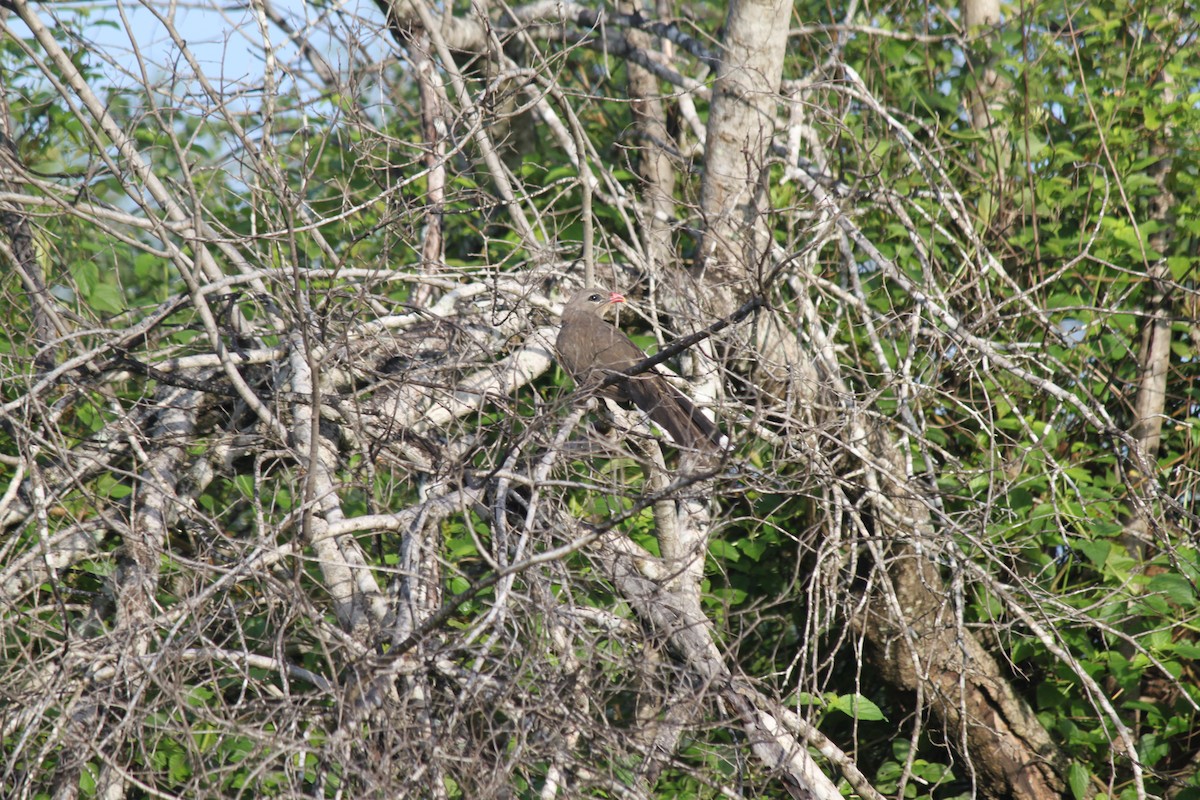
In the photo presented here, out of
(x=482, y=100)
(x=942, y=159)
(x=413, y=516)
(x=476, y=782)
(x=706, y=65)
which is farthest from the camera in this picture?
(x=706, y=65)

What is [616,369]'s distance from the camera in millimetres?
5223

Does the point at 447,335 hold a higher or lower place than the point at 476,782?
higher

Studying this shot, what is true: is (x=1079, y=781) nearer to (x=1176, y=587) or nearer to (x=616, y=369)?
(x=1176, y=587)

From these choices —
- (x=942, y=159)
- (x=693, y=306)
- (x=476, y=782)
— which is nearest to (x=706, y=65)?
(x=942, y=159)

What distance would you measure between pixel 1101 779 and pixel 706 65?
501cm

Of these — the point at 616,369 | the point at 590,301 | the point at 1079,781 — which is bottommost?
the point at 1079,781

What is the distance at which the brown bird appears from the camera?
455 cm

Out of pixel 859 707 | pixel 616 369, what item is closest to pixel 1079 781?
pixel 859 707

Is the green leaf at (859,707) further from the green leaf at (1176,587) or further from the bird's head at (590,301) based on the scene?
the bird's head at (590,301)

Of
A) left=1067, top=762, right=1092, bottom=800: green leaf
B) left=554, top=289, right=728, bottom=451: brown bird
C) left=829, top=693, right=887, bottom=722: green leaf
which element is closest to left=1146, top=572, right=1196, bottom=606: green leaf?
left=1067, top=762, right=1092, bottom=800: green leaf

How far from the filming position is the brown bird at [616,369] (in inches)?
179

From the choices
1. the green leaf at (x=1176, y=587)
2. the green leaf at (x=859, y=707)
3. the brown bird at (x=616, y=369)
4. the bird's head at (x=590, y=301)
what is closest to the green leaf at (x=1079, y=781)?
the green leaf at (x=1176, y=587)

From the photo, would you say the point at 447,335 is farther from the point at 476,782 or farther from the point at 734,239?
the point at 476,782

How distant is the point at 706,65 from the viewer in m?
7.33
